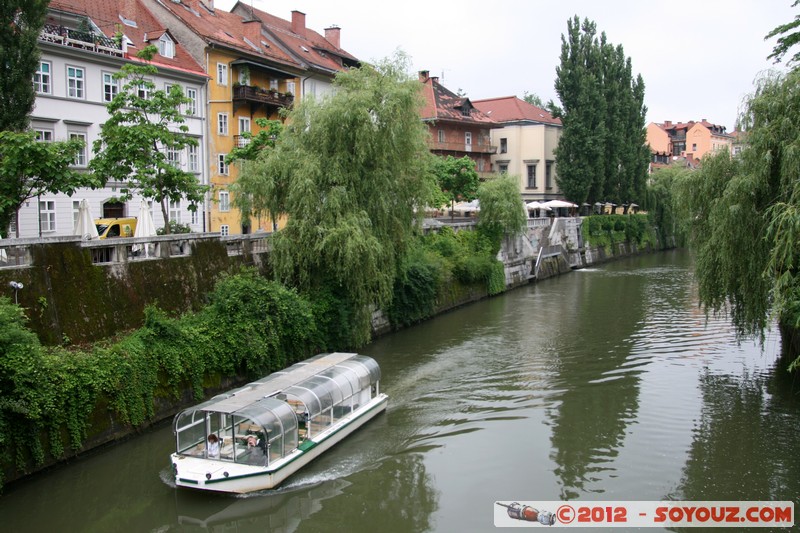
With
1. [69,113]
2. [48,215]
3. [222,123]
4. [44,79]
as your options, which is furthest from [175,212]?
[44,79]

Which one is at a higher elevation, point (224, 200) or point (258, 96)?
point (258, 96)

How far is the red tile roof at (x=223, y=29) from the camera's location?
110 ft

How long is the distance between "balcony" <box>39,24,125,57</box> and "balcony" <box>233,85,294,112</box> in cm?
646

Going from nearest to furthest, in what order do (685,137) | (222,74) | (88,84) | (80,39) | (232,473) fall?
(232,473), (80,39), (88,84), (222,74), (685,137)

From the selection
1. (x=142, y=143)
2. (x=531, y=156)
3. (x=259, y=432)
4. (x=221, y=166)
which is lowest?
(x=259, y=432)

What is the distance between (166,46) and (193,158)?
5167 millimetres

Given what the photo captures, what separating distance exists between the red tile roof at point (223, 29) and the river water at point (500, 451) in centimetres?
1868

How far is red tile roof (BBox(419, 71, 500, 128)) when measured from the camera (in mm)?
54500

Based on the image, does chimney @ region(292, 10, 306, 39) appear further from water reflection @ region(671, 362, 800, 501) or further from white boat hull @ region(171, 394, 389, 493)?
white boat hull @ region(171, 394, 389, 493)

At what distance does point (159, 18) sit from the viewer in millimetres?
34719

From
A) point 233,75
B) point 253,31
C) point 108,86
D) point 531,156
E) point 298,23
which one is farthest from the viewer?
point 531,156

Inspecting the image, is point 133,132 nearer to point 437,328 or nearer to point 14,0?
point 14,0

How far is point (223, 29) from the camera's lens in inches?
1438

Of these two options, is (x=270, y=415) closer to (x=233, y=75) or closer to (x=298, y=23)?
(x=233, y=75)
